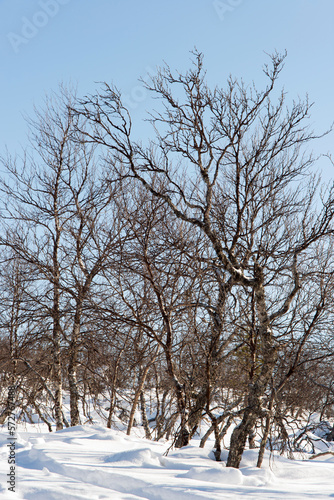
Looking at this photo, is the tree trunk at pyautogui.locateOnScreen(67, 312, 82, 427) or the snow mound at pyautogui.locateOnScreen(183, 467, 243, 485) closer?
the snow mound at pyautogui.locateOnScreen(183, 467, 243, 485)

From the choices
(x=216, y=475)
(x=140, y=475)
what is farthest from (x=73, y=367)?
(x=216, y=475)

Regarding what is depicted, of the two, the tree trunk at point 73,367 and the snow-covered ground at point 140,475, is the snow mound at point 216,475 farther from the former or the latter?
the tree trunk at point 73,367

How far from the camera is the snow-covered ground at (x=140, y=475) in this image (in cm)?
421

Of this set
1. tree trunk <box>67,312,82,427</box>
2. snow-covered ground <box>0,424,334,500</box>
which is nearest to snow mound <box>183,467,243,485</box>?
snow-covered ground <box>0,424,334,500</box>

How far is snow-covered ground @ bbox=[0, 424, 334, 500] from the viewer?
4.21 metres

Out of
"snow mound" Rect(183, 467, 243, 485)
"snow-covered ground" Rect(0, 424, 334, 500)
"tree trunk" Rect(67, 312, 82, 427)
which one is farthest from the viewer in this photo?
"tree trunk" Rect(67, 312, 82, 427)

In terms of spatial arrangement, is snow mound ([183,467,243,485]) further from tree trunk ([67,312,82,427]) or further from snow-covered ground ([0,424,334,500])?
tree trunk ([67,312,82,427])

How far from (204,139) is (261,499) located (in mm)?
5205

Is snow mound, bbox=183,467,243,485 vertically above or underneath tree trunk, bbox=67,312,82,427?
underneath

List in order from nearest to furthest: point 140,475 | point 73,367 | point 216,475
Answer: point 140,475 → point 216,475 → point 73,367

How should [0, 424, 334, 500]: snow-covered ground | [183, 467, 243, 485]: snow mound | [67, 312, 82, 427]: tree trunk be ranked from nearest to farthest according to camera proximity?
1. [0, 424, 334, 500]: snow-covered ground
2. [183, 467, 243, 485]: snow mound
3. [67, 312, 82, 427]: tree trunk

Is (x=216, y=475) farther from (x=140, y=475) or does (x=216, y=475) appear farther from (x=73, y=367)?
(x=73, y=367)

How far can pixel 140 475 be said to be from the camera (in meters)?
4.80

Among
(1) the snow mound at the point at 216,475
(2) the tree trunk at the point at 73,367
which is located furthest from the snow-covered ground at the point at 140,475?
(2) the tree trunk at the point at 73,367
